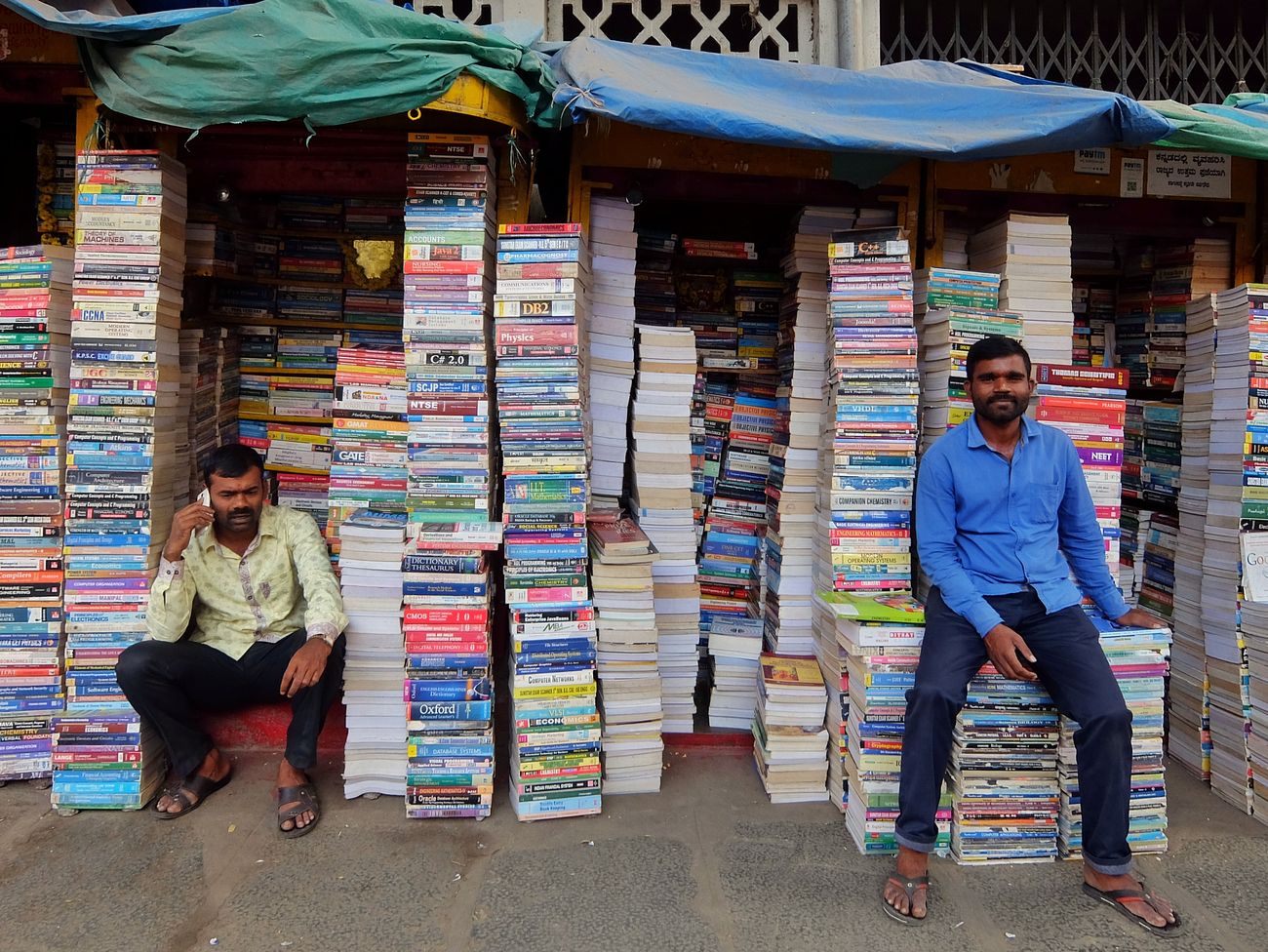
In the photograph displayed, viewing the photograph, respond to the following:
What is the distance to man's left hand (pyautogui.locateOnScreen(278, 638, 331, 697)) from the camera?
2.98 meters

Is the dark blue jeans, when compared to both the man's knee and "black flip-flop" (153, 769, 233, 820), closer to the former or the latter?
"black flip-flop" (153, 769, 233, 820)

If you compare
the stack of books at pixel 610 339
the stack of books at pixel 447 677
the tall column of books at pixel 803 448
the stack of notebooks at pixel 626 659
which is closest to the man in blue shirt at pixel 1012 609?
the tall column of books at pixel 803 448

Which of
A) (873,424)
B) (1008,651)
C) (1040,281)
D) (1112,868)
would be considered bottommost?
(1112,868)

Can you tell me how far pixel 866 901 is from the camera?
8.77 feet

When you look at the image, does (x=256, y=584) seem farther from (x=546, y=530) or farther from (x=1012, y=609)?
(x=1012, y=609)

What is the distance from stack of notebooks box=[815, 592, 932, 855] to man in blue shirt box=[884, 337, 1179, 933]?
0.46 ft

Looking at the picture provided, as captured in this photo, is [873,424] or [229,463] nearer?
[229,463]

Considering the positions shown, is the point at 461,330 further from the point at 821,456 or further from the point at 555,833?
the point at 555,833

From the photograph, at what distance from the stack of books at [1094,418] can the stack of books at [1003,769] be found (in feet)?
2.79

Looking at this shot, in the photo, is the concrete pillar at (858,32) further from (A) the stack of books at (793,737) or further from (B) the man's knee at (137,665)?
(B) the man's knee at (137,665)

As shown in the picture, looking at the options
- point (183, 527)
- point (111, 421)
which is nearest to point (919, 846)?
point (183, 527)

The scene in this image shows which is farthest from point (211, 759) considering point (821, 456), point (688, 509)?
point (821, 456)

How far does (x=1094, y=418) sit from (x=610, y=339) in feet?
6.93

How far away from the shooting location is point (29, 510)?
3291mm
